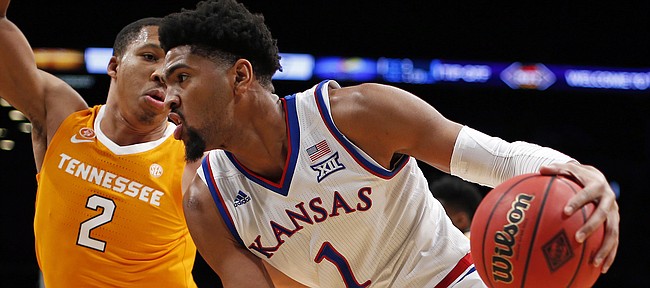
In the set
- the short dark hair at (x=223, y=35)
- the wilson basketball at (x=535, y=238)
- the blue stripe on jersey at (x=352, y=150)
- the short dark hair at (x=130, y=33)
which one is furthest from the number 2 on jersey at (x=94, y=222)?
the wilson basketball at (x=535, y=238)

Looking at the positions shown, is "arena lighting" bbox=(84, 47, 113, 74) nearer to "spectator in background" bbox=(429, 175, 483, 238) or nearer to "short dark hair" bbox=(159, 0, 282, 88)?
"spectator in background" bbox=(429, 175, 483, 238)

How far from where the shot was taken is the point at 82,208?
3.79m

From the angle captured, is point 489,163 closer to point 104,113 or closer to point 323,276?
point 323,276

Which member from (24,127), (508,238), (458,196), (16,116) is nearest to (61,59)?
(16,116)

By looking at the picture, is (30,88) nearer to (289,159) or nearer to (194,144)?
(194,144)

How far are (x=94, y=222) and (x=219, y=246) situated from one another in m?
0.91

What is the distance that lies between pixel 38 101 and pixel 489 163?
90.7 inches

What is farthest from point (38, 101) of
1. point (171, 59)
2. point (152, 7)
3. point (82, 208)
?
point (152, 7)

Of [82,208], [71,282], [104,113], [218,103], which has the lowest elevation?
[71,282]

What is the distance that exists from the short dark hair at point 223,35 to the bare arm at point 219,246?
0.55 meters

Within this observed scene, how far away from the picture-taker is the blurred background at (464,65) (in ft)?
33.0

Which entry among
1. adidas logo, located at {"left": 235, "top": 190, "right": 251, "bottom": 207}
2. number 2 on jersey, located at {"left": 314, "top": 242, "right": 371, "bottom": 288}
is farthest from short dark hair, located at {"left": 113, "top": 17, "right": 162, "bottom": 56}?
number 2 on jersey, located at {"left": 314, "top": 242, "right": 371, "bottom": 288}

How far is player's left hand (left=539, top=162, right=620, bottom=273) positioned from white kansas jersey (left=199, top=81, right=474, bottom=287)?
0.87 m

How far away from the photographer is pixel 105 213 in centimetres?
379
